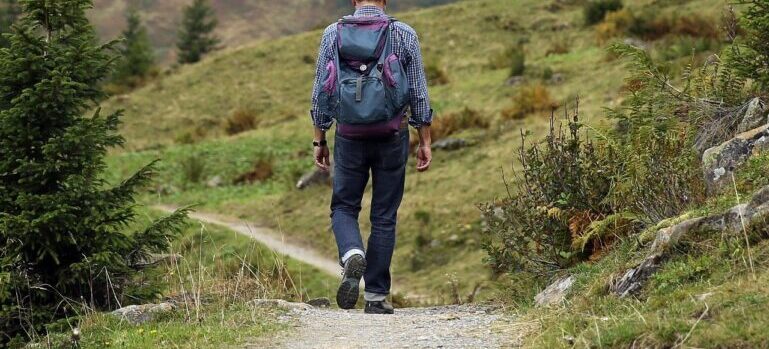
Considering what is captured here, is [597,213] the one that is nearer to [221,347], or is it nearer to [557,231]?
[557,231]

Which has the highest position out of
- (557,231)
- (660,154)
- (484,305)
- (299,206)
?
(660,154)

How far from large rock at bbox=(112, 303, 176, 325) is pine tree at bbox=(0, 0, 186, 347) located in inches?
23.3

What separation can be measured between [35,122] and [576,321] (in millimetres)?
4658

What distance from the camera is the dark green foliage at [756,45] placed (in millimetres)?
7582

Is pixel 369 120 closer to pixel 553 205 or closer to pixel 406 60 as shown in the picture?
pixel 406 60

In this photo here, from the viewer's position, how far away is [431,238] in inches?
605

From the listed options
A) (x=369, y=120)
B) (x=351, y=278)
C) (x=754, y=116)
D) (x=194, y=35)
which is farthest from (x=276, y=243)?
(x=194, y=35)

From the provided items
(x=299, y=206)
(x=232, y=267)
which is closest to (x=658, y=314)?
(x=232, y=267)

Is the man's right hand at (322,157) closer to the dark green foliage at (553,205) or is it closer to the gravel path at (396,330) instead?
the gravel path at (396,330)

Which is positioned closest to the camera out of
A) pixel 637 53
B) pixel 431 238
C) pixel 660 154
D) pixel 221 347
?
pixel 221 347

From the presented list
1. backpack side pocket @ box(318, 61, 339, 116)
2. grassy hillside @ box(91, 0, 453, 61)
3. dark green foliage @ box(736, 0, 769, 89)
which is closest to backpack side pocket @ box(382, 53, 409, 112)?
backpack side pocket @ box(318, 61, 339, 116)

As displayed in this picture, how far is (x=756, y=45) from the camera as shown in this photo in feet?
25.3

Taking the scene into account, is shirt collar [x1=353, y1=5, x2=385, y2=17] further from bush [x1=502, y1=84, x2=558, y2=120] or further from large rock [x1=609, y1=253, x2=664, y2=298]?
bush [x1=502, y1=84, x2=558, y2=120]

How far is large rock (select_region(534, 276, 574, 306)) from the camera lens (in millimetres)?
6573
